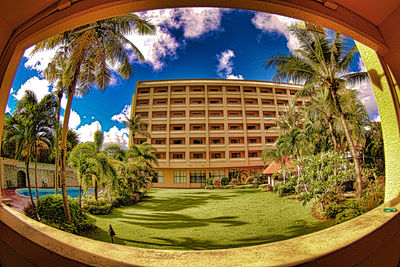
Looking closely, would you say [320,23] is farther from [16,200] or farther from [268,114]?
[16,200]

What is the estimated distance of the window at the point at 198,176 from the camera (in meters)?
5.78

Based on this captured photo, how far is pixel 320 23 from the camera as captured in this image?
5.08ft

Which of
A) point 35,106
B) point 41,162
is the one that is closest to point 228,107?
point 35,106

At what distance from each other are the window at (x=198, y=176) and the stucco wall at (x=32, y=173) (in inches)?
139

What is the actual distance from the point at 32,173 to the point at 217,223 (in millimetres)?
4757

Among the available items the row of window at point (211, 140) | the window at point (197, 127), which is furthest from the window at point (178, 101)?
the row of window at point (211, 140)

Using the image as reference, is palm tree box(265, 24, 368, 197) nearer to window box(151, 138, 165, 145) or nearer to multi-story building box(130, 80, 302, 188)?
multi-story building box(130, 80, 302, 188)

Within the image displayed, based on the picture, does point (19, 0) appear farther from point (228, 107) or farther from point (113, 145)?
point (113, 145)

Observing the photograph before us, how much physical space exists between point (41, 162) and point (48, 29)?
14.9 feet

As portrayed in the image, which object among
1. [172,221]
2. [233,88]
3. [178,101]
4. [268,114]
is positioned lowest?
[172,221]

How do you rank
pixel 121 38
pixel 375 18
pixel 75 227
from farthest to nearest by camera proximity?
pixel 121 38 → pixel 75 227 → pixel 375 18

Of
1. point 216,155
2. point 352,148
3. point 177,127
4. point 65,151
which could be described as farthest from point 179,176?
point 352,148

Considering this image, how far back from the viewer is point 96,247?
1.20 metres

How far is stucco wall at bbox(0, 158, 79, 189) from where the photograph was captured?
2.98 meters
